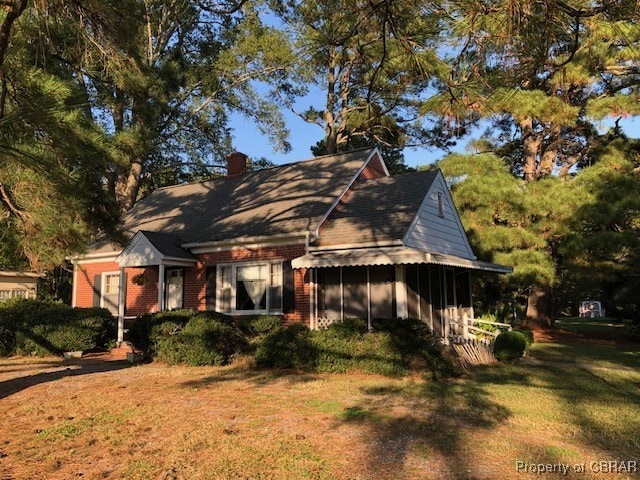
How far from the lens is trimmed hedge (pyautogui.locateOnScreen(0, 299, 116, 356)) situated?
13.3 m

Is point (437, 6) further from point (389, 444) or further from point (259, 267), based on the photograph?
point (259, 267)

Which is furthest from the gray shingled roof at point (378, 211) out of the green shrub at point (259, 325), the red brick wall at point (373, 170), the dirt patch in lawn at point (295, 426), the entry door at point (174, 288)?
the entry door at point (174, 288)

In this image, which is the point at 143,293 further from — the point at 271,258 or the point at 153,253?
the point at 271,258

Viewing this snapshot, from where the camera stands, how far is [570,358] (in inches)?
514

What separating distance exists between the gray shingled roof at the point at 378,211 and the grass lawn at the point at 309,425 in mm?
4442

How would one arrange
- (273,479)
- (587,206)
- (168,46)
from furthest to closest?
(168,46) < (587,206) < (273,479)

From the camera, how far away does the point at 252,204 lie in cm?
1750

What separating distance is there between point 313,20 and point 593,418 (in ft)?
21.0

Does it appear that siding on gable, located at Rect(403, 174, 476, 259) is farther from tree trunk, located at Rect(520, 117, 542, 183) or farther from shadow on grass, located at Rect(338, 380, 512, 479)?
tree trunk, located at Rect(520, 117, 542, 183)

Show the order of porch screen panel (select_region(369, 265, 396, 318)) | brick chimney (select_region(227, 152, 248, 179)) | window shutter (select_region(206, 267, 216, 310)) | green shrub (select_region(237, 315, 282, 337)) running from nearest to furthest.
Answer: green shrub (select_region(237, 315, 282, 337)) < porch screen panel (select_region(369, 265, 396, 318)) < window shutter (select_region(206, 267, 216, 310)) < brick chimney (select_region(227, 152, 248, 179))

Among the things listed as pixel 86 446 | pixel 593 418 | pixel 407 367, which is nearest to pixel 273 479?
pixel 86 446

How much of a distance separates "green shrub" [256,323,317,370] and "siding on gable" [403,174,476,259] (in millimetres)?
3816

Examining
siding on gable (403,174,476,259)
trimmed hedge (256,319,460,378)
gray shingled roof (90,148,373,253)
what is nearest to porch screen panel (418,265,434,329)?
siding on gable (403,174,476,259)

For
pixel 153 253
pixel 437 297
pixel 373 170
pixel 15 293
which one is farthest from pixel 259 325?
pixel 15 293
